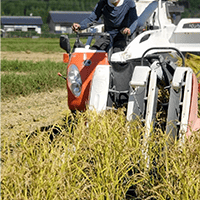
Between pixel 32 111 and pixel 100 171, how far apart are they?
434cm

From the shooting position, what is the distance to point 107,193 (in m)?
2.31

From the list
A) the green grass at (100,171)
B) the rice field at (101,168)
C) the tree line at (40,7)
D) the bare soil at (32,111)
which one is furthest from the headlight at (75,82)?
the tree line at (40,7)

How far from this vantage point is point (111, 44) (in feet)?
15.6

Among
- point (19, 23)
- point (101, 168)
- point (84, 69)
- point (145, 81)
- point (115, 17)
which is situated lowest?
point (19, 23)

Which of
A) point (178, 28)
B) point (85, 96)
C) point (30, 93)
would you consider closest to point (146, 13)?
point (178, 28)

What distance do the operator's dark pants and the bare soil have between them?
3.57ft

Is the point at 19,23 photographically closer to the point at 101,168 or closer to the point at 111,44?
the point at 111,44

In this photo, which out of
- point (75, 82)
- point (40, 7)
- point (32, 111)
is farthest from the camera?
point (40, 7)

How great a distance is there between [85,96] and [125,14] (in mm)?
1256

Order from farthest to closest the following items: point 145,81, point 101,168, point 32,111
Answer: point 32,111 < point 145,81 < point 101,168

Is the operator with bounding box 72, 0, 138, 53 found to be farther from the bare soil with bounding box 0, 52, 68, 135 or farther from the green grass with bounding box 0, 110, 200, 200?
the green grass with bounding box 0, 110, 200, 200

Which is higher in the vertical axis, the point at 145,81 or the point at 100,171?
the point at 145,81

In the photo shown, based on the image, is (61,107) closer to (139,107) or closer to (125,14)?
(125,14)

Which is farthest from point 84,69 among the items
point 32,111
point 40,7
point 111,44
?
point 40,7
